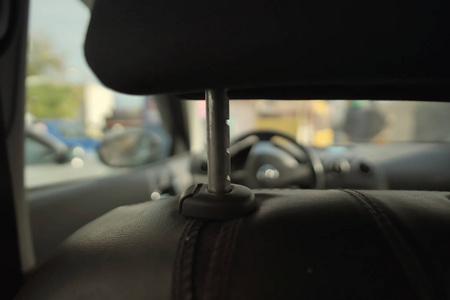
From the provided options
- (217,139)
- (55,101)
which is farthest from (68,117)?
(217,139)

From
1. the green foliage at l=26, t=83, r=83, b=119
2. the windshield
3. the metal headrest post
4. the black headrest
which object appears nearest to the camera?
the black headrest

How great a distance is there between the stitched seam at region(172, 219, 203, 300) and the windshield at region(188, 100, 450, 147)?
197cm

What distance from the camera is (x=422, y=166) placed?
→ 2.41 meters

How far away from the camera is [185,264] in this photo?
1.33 ft

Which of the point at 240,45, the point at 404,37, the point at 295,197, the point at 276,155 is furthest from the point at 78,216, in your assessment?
the point at 404,37

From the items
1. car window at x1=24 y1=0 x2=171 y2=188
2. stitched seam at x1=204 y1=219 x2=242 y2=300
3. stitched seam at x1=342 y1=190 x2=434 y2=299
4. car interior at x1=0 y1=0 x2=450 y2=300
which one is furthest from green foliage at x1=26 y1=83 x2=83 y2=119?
stitched seam at x1=342 y1=190 x2=434 y2=299

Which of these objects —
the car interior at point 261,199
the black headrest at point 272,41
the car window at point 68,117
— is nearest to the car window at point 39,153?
the car window at point 68,117

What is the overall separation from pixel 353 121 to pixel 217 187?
255cm

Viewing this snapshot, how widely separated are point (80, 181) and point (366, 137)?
2187 mm

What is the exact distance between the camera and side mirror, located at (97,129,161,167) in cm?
203

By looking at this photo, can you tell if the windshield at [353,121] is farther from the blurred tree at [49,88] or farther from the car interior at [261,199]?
the car interior at [261,199]

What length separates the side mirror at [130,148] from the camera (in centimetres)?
203

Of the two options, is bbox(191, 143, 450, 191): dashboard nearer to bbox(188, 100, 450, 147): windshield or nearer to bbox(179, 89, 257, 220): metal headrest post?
bbox(188, 100, 450, 147): windshield

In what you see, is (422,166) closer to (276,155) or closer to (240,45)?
(276,155)
